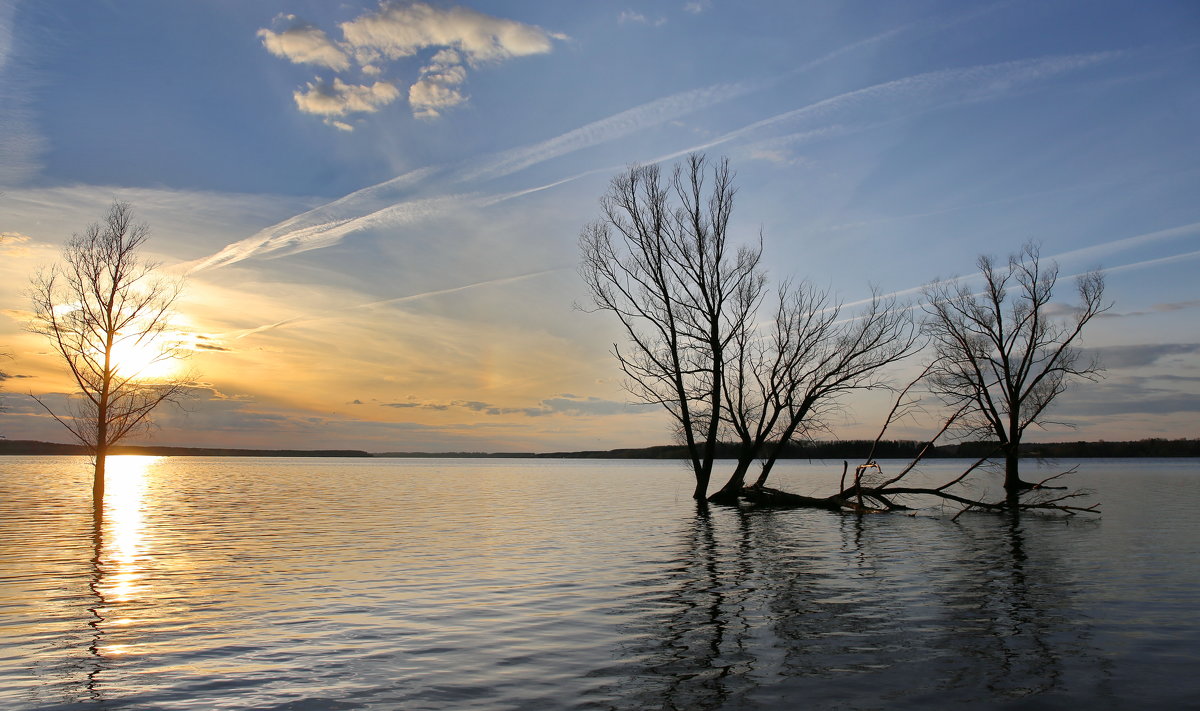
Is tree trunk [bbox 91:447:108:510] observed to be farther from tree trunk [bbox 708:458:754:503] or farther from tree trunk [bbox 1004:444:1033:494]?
tree trunk [bbox 1004:444:1033:494]

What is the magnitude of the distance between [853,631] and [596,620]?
376cm

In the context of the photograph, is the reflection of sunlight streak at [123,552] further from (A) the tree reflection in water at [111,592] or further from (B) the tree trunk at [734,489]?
(B) the tree trunk at [734,489]

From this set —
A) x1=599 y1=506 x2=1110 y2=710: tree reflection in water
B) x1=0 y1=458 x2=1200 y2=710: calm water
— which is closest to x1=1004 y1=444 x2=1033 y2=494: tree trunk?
x1=0 y1=458 x2=1200 y2=710: calm water

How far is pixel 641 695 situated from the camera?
7141 mm

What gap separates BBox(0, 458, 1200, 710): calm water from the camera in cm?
734

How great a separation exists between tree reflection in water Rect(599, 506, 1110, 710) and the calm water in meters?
0.05

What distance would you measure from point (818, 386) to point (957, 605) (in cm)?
2248

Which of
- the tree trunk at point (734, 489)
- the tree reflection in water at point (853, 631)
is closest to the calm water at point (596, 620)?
the tree reflection in water at point (853, 631)

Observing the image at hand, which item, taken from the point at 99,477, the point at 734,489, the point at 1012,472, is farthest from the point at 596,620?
the point at 1012,472

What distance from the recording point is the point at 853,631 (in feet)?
32.3

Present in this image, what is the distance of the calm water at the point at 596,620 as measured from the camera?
734cm

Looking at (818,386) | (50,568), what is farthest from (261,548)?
(818,386)

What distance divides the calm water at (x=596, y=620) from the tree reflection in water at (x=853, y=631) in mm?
49

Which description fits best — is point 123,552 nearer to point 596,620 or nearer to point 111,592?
point 111,592
